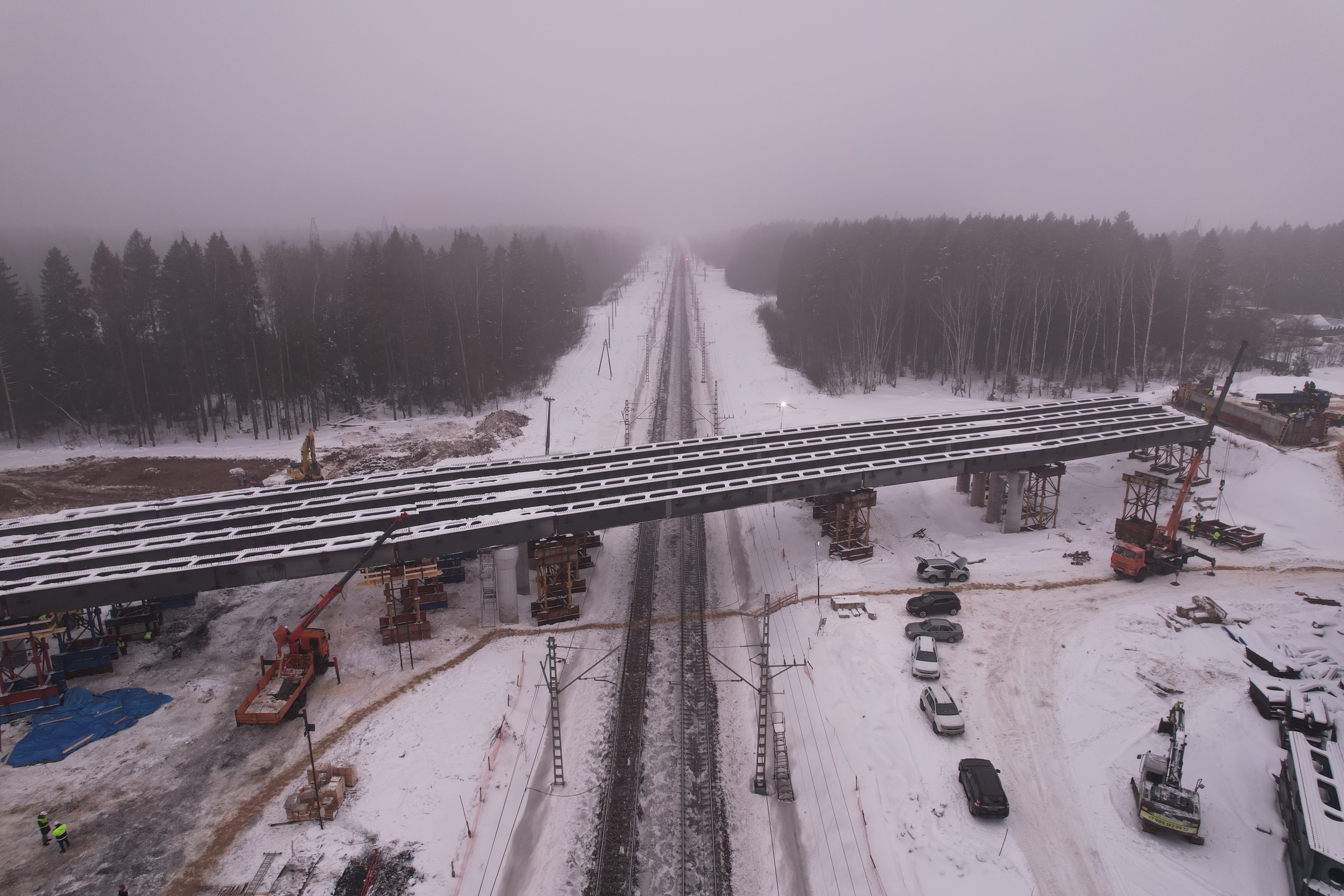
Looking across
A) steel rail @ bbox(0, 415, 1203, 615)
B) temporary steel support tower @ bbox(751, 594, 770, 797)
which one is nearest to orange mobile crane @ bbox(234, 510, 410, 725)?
steel rail @ bbox(0, 415, 1203, 615)

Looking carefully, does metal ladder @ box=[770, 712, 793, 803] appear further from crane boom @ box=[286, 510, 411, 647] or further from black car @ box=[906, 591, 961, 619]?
crane boom @ box=[286, 510, 411, 647]

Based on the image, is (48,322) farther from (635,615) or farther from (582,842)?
(582,842)

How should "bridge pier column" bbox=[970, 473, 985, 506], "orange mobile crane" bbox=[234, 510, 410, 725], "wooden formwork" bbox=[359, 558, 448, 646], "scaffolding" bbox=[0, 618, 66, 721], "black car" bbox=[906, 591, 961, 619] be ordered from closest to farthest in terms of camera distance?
"orange mobile crane" bbox=[234, 510, 410, 725], "scaffolding" bbox=[0, 618, 66, 721], "wooden formwork" bbox=[359, 558, 448, 646], "black car" bbox=[906, 591, 961, 619], "bridge pier column" bbox=[970, 473, 985, 506]

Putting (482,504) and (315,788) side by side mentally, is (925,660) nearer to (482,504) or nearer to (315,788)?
(482,504)

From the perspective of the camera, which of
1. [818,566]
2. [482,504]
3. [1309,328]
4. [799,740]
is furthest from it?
[1309,328]

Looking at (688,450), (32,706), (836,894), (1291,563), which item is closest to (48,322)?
(32,706)

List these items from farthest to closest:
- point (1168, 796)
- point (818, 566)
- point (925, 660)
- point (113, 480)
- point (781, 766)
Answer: point (113, 480), point (818, 566), point (925, 660), point (781, 766), point (1168, 796)

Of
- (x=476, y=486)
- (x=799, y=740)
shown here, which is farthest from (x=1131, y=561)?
(x=476, y=486)
